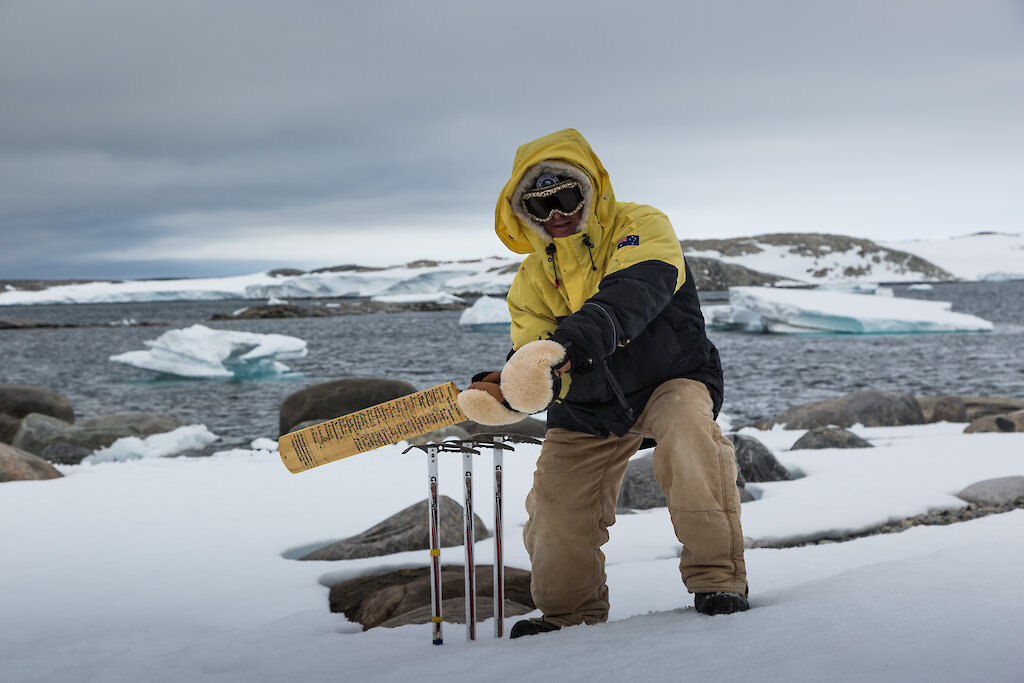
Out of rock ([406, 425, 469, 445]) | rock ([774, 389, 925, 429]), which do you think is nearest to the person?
rock ([406, 425, 469, 445])

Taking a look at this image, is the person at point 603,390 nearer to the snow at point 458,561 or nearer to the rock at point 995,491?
the snow at point 458,561

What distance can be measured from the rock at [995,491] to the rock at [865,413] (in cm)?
552

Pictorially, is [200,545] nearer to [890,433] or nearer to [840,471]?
[840,471]

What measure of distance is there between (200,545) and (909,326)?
32722 millimetres

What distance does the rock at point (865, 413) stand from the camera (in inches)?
401

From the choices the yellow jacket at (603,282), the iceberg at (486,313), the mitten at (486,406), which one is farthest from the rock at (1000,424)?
the iceberg at (486,313)

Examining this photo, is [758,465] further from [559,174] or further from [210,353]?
[210,353]

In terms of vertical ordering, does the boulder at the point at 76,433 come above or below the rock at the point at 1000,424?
below

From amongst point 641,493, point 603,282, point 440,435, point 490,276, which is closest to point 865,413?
point 440,435

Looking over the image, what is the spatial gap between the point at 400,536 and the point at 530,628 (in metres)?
1.71

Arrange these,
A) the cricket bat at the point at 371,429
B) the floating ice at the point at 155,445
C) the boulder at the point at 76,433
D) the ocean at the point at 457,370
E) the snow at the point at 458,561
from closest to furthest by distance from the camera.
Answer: the snow at the point at 458,561 < the cricket bat at the point at 371,429 < the floating ice at the point at 155,445 < the boulder at the point at 76,433 < the ocean at the point at 457,370

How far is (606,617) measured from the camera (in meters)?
2.68

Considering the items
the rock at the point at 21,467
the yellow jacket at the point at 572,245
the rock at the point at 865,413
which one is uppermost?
the yellow jacket at the point at 572,245

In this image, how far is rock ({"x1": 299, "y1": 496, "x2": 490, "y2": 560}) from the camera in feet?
13.2
